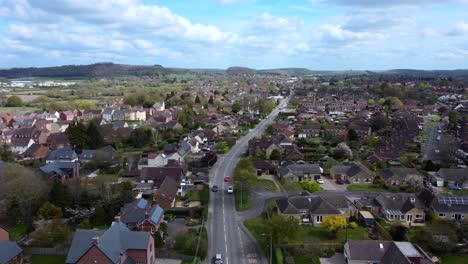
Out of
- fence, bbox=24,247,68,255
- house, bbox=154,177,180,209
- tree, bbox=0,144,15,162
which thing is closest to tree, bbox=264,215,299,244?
house, bbox=154,177,180,209

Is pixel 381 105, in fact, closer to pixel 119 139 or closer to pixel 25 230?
pixel 119 139

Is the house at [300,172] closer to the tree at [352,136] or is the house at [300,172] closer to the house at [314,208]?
the house at [314,208]

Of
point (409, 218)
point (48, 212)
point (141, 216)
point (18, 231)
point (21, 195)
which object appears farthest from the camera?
point (409, 218)

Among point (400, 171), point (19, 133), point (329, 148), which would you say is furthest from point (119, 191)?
point (19, 133)

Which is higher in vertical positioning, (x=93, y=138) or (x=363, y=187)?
(x=93, y=138)

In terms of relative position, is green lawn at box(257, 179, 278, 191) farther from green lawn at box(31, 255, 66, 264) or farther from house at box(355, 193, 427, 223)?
green lawn at box(31, 255, 66, 264)

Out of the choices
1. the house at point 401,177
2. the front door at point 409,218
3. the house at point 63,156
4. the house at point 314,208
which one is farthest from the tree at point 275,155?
the house at point 63,156

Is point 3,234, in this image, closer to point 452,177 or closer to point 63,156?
point 63,156

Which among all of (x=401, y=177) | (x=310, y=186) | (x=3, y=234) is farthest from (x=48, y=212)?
(x=401, y=177)
